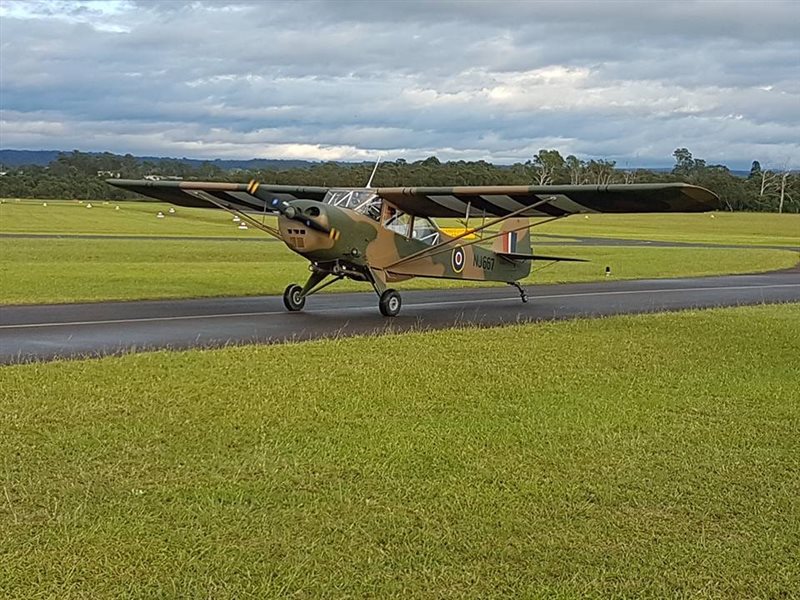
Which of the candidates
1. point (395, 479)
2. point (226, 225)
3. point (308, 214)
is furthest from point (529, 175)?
point (395, 479)

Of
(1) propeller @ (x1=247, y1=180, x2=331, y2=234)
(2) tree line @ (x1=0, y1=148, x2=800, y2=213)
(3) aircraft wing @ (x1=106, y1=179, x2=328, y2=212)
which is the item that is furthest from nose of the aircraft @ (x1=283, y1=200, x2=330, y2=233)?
(2) tree line @ (x1=0, y1=148, x2=800, y2=213)

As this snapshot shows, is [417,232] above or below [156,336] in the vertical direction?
above

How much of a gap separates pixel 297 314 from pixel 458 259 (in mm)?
4334

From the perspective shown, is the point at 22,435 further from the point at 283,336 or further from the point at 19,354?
the point at 283,336

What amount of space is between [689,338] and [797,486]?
763 cm

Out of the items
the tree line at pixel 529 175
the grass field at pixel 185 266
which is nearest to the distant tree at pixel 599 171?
the tree line at pixel 529 175

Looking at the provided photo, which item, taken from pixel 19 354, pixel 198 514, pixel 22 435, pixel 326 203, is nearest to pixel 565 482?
pixel 198 514

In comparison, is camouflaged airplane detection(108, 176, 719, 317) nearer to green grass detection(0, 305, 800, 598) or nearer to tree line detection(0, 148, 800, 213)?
green grass detection(0, 305, 800, 598)

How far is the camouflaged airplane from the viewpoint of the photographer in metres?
16.4

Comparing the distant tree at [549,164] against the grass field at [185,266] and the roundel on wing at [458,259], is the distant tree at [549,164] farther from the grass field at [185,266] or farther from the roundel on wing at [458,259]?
the roundel on wing at [458,259]

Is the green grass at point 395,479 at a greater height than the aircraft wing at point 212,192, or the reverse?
the aircraft wing at point 212,192

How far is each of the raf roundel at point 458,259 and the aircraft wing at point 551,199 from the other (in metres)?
1.10

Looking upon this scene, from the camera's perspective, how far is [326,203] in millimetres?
17500

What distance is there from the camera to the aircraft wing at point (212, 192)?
61.6ft
